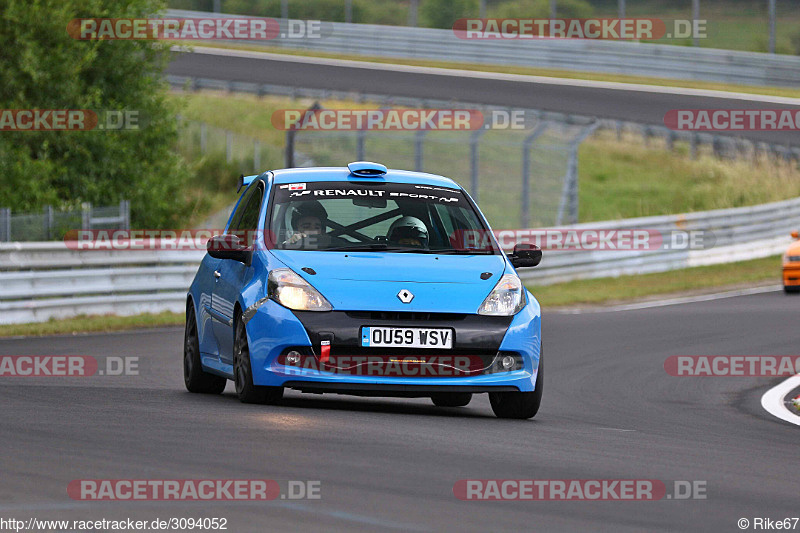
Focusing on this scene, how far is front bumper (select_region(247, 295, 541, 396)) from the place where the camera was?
8.84 m

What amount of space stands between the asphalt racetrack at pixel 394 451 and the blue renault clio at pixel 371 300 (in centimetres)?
27

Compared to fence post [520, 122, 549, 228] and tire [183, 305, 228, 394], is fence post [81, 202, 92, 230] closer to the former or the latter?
fence post [520, 122, 549, 228]

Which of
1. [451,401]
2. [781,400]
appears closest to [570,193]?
[781,400]

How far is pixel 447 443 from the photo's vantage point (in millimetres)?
7820

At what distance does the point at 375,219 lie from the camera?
33.0 ft

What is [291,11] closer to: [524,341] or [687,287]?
[687,287]

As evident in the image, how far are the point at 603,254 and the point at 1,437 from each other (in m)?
19.9

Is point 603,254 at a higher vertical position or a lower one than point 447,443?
lower

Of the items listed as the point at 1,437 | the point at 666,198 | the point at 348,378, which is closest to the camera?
the point at 1,437

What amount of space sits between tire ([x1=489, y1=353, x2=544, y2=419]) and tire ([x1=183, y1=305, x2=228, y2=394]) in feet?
7.20

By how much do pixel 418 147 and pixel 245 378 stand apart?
16.8m

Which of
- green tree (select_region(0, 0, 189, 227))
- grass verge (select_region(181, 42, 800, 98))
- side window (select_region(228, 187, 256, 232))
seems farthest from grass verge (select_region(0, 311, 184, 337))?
grass verge (select_region(181, 42, 800, 98))

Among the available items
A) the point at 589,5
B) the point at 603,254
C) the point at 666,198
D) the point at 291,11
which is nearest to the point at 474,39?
the point at 589,5

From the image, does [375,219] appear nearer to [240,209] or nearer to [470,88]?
[240,209]
